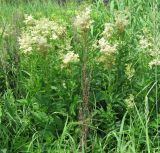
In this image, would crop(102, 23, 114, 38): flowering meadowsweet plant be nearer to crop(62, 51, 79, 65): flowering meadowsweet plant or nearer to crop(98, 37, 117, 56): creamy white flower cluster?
crop(98, 37, 117, 56): creamy white flower cluster

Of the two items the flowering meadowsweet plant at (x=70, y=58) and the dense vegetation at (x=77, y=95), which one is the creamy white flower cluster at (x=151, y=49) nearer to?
the dense vegetation at (x=77, y=95)

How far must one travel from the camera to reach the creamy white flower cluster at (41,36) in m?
3.62

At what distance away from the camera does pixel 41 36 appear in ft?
12.3

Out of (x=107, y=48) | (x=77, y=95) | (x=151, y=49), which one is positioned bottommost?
(x=77, y=95)

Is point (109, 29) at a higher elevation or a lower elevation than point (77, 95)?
higher

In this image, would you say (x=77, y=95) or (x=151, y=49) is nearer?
(x=77, y=95)

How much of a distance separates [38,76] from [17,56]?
2.09ft

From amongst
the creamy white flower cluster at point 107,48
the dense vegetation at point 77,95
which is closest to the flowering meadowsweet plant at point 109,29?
the dense vegetation at point 77,95

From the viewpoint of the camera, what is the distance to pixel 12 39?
4.53m

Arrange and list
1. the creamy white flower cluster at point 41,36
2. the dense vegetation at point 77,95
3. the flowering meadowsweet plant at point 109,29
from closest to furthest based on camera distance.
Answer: the dense vegetation at point 77,95 < the creamy white flower cluster at point 41,36 < the flowering meadowsweet plant at point 109,29

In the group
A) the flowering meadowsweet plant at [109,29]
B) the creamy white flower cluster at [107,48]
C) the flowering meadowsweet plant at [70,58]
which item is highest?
the flowering meadowsweet plant at [109,29]

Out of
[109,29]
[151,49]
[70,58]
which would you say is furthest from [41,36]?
[151,49]

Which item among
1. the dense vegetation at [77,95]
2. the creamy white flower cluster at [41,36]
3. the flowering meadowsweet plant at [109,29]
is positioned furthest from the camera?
the flowering meadowsweet plant at [109,29]

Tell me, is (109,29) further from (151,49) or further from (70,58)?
(70,58)
